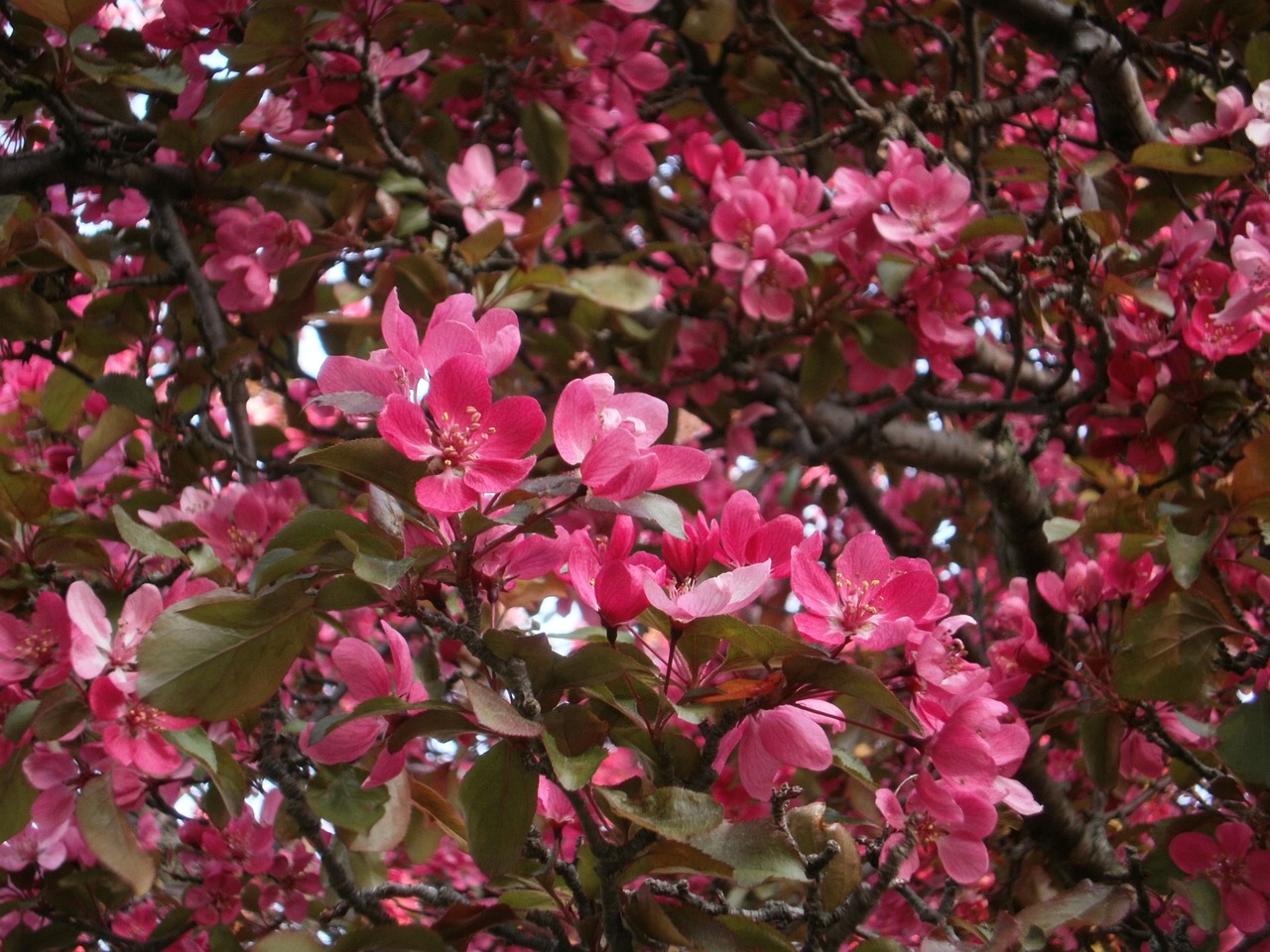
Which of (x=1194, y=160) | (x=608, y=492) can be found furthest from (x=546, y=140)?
(x=608, y=492)

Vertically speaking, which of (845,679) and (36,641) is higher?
(845,679)

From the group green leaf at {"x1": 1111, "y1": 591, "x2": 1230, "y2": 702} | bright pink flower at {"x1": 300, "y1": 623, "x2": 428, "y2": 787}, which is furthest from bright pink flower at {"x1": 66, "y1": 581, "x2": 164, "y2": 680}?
→ green leaf at {"x1": 1111, "y1": 591, "x2": 1230, "y2": 702}

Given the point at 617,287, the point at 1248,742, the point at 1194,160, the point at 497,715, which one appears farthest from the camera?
the point at 617,287

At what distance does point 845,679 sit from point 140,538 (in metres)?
0.80

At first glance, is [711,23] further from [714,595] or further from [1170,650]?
[714,595]

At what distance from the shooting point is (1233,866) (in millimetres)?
1293

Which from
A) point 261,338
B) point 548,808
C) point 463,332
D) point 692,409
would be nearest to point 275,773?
point 548,808

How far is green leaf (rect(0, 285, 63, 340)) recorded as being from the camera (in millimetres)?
1477

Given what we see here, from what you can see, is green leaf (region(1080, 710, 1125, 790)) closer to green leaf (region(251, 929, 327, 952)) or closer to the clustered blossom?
green leaf (region(251, 929, 327, 952))

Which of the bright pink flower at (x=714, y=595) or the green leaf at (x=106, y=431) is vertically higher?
the bright pink flower at (x=714, y=595)

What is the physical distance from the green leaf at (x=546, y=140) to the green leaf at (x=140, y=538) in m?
1.08

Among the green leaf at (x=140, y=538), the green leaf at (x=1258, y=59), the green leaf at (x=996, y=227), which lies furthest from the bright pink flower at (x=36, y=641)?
the green leaf at (x=1258, y=59)

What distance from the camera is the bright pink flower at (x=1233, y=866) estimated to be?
4.10ft

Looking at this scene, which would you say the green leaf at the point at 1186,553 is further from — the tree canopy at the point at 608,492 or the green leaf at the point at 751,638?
the green leaf at the point at 751,638
